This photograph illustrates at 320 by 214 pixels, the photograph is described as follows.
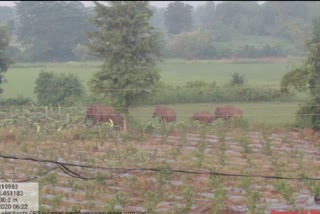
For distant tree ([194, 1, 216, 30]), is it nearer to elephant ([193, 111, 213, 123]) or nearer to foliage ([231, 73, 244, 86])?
foliage ([231, 73, 244, 86])

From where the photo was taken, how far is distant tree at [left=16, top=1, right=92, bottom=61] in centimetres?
3081

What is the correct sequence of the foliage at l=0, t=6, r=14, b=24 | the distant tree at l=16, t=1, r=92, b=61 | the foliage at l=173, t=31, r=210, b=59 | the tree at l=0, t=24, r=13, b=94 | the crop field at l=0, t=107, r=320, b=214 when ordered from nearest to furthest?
the crop field at l=0, t=107, r=320, b=214
the tree at l=0, t=24, r=13, b=94
the foliage at l=173, t=31, r=210, b=59
the distant tree at l=16, t=1, r=92, b=61
the foliage at l=0, t=6, r=14, b=24

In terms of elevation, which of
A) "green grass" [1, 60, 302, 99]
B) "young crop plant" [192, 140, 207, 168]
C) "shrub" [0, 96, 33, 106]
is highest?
"green grass" [1, 60, 302, 99]

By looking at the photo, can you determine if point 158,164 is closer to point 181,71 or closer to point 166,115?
point 166,115

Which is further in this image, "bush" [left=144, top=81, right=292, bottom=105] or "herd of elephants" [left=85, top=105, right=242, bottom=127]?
"bush" [left=144, top=81, right=292, bottom=105]

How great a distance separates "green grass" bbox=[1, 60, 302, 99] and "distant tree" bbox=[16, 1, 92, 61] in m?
1.11

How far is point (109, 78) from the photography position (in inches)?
492

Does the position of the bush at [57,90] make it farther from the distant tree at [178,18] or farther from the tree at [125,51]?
the distant tree at [178,18]

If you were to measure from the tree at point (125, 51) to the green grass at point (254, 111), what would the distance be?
2468 mm

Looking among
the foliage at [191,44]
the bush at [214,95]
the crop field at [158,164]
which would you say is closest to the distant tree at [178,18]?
the foliage at [191,44]

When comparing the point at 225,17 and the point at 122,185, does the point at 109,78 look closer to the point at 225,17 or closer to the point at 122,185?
the point at 122,185

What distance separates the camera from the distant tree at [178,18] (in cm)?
3044

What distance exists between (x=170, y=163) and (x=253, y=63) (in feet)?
76.5

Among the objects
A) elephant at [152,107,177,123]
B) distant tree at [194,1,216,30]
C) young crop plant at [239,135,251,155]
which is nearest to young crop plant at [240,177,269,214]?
young crop plant at [239,135,251,155]
